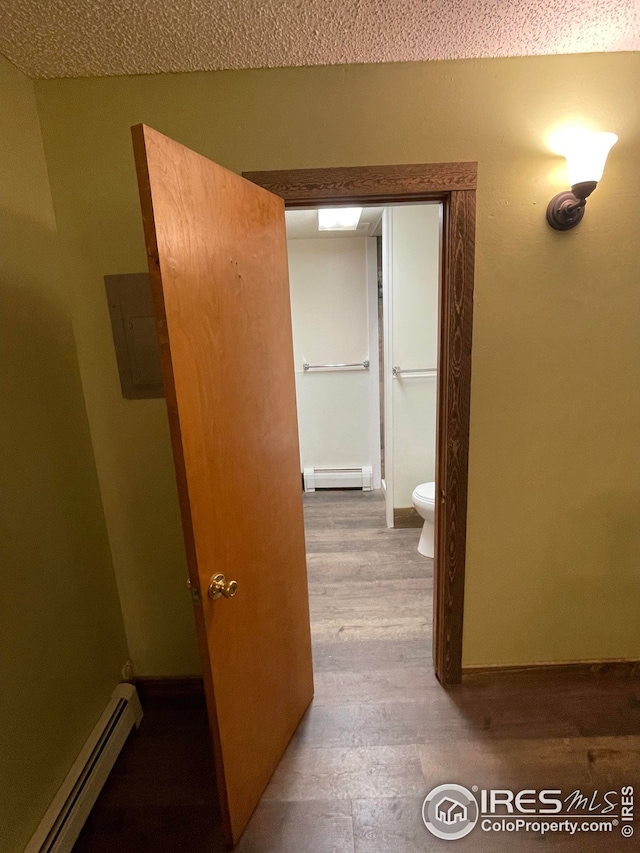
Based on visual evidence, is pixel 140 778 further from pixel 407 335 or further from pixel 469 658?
pixel 407 335

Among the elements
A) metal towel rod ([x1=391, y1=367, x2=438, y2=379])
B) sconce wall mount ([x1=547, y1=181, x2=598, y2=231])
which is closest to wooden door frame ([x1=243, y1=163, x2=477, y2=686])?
sconce wall mount ([x1=547, y1=181, x2=598, y2=231])

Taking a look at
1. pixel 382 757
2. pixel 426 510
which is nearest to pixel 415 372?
pixel 426 510

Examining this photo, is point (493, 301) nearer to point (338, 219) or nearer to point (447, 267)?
point (447, 267)

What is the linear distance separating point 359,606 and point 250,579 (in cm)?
122

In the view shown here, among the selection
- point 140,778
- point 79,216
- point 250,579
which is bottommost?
point 140,778

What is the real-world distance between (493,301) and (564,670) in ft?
5.19

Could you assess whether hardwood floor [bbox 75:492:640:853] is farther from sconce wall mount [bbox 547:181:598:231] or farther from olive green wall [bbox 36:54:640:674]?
sconce wall mount [bbox 547:181:598:231]

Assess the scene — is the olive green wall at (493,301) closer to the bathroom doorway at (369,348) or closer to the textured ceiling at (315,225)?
the bathroom doorway at (369,348)

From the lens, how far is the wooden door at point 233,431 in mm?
809

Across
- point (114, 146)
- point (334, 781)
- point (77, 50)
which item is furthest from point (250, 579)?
point (77, 50)

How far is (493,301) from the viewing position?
1.29m

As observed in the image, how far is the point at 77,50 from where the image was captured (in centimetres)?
106

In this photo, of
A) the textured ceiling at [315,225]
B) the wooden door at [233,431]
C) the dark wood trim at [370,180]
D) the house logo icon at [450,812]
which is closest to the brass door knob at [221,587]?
the wooden door at [233,431]

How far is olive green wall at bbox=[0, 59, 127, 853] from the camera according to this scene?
1.04 meters
